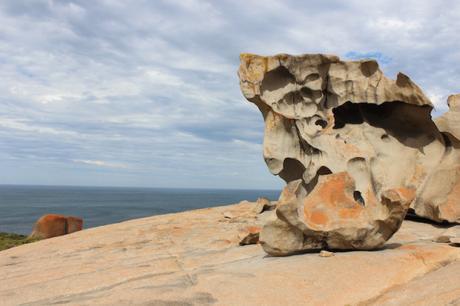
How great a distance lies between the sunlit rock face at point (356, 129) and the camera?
13.5m

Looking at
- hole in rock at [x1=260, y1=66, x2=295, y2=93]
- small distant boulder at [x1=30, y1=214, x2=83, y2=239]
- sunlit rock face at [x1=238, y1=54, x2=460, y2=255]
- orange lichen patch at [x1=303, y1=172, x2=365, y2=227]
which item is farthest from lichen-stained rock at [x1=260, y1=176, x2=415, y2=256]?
small distant boulder at [x1=30, y1=214, x2=83, y2=239]

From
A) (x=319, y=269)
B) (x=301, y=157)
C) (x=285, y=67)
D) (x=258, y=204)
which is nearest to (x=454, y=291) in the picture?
(x=319, y=269)

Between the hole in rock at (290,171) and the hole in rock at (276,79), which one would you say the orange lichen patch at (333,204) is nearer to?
the hole in rock at (290,171)

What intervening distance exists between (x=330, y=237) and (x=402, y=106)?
8.09 metres

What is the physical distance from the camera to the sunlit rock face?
44.4ft

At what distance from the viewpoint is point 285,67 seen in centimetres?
1522

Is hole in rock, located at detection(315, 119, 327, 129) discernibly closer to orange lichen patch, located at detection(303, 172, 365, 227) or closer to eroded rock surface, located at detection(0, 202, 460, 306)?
eroded rock surface, located at detection(0, 202, 460, 306)

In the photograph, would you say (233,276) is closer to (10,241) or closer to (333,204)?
(333,204)

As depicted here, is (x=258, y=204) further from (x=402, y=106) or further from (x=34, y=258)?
(x=34, y=258)

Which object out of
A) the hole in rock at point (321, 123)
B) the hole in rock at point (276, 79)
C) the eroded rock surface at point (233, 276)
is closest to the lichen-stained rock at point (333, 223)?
the eroded rock surface at point (233, 276)

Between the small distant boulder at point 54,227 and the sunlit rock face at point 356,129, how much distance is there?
746 inches

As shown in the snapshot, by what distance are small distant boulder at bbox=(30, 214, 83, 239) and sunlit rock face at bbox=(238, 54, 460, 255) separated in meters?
19.0

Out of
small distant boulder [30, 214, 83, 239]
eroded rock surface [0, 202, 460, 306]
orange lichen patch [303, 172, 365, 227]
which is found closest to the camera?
eroded rock surface [0, 202, 460, 306]

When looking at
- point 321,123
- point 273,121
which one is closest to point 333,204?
point 321,123
